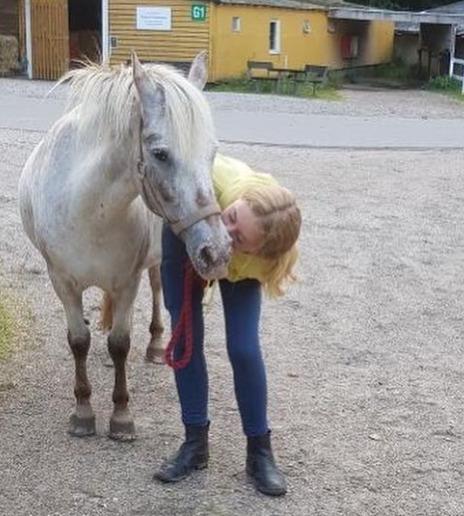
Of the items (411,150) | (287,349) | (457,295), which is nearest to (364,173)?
(411,150)

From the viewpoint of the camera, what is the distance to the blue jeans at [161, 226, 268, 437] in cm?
358

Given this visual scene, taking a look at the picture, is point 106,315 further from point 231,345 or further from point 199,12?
point 199,12

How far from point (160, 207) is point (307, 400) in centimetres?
174

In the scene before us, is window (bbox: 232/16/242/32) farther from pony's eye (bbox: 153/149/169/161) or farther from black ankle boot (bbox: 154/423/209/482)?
pony's eye (bbox: 153/149/169/161)

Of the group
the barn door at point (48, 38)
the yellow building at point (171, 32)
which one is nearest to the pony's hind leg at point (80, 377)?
the yellow building at point (171, 32)

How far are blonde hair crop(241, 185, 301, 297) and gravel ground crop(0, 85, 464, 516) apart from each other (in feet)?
3.03

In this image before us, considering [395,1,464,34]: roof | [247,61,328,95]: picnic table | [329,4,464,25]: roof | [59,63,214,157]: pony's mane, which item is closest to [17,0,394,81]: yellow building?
[247,61,328,95]: picnic table

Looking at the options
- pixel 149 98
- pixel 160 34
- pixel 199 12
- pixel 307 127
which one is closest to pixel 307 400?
pixel 149 98

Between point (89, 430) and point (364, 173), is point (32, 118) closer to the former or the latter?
point (364, 173)

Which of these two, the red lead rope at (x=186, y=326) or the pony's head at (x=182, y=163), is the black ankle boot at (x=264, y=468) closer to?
the red lead rope at (x=186, y=326)

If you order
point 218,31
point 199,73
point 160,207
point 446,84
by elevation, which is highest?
point 199,73

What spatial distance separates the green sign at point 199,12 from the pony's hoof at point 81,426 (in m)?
22.3

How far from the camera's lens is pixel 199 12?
25375mm

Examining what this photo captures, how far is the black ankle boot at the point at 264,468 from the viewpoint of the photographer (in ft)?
11.9
